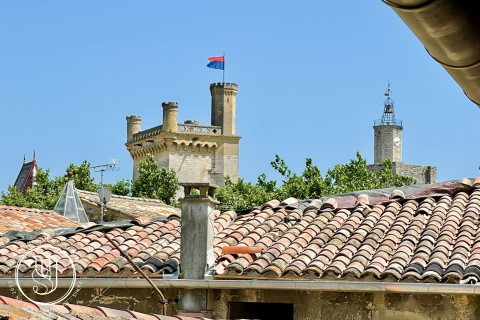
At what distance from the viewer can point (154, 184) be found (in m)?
76.6

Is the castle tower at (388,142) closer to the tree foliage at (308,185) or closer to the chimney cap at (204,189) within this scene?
the tree foliage at (308,185)

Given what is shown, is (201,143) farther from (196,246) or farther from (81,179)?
(196,246)

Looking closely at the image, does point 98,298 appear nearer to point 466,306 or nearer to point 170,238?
point 170,238

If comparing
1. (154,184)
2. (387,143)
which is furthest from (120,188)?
(387,143)

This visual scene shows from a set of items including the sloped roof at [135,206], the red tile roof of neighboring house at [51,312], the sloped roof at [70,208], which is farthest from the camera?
the sloped roof at [135,206]

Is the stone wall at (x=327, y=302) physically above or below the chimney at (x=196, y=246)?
below

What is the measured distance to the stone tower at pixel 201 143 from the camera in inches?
3752

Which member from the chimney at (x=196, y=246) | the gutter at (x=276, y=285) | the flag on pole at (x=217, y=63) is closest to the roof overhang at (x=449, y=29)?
the gutter at (x=276, y=285)

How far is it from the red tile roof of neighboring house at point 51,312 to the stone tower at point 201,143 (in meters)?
86.4

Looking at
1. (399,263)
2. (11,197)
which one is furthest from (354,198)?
(11,197)

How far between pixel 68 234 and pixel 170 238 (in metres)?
1.79

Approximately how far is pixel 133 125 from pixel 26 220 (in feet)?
283

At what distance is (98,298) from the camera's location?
11234mm

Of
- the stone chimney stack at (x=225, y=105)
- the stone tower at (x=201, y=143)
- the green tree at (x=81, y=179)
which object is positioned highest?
the stone chimney stack at (x=225, y=105)
